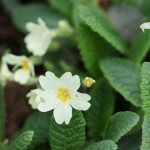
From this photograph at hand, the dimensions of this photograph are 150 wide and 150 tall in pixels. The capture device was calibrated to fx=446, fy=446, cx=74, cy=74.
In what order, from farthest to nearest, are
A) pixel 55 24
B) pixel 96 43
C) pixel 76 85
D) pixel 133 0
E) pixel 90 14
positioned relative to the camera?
1. pixel 55 24
2. pixel 133 0
3. pixel 96 43
4. pixel 90 14
5. pixel 76 85

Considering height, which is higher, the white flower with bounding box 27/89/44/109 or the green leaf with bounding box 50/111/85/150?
the white flower with bounding box 27/89/44/109

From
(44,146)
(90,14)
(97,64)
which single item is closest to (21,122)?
(44,146)

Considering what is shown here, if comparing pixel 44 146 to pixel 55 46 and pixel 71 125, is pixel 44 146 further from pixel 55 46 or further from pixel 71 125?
pixel 55 46

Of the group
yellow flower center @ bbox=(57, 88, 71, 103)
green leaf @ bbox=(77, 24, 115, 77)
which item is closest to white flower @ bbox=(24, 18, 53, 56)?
green leaf @ bbox=(77, 24, 115, 77)

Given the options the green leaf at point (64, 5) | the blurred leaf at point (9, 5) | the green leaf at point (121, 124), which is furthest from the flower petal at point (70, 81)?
the blurred leaf at point (9, 5)

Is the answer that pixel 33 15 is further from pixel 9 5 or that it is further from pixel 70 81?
pixel 70 81

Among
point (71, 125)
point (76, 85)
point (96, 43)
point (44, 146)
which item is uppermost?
point (96, 43)

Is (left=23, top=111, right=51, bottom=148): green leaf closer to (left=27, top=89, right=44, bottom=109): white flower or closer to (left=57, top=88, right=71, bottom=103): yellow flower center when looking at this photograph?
(left=27, top=89, right=44, bottom=109): white flower
